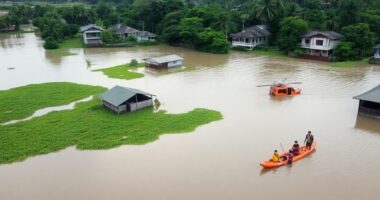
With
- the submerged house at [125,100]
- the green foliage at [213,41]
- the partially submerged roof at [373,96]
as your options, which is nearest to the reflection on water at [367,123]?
the partially submerged roof at [373,96]

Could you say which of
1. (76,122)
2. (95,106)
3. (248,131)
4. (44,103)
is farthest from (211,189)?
(44,103)

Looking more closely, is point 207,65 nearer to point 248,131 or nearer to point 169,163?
point 248,131

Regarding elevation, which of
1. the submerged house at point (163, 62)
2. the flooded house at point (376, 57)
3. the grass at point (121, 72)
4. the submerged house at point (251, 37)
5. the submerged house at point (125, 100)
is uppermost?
the submerged house at point (251, 37)

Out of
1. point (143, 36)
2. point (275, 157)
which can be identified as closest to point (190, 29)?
point (143, 36)

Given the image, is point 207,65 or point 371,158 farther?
point 207,65

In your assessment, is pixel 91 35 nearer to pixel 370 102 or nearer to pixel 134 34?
pixel 134 34

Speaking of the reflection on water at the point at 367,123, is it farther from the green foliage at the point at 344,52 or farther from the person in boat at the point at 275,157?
the green foliage at the point at 344,52
